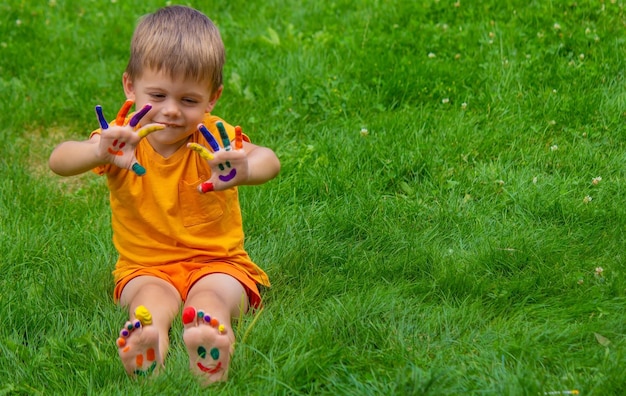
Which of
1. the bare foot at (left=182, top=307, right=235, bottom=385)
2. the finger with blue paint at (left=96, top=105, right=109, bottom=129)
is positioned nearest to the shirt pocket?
the finger with blue paint at (left=96, top=105, right=109, bottom=129)

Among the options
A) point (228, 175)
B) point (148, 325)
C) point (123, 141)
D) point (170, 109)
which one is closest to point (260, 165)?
point (228, 175)

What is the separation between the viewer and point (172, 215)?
3559 mm

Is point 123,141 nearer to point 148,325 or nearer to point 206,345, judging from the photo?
point 148,325

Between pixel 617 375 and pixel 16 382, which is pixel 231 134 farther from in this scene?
pixel 617 375

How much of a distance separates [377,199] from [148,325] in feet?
5.59

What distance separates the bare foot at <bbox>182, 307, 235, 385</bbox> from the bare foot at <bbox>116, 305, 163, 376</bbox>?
0.12 metres

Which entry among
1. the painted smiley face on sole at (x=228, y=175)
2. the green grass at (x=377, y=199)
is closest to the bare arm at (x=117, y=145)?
the painted smiley face on sole at (x=228, y=175)

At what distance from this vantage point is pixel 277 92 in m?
5.42

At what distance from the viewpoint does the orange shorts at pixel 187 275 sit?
3.56m

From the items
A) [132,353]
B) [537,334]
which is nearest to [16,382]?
[132,353]

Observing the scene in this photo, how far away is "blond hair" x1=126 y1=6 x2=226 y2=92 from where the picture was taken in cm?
332

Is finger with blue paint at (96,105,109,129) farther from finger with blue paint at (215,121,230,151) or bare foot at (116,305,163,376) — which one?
bare foot at (116,305,163,376)

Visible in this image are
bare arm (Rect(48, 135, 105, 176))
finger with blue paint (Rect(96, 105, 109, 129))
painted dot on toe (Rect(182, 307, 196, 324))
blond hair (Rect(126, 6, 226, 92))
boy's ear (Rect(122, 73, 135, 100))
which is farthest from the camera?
boy's ear (Rect(122, 73, 135, 100))

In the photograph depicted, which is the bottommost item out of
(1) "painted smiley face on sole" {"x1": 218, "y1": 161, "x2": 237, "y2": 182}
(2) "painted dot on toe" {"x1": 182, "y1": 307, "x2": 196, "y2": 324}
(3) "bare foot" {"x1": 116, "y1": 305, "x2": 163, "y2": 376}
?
(3) "bare foot" {"x1": 116, "y1": 305, "x2": 163, "y2": 376}
